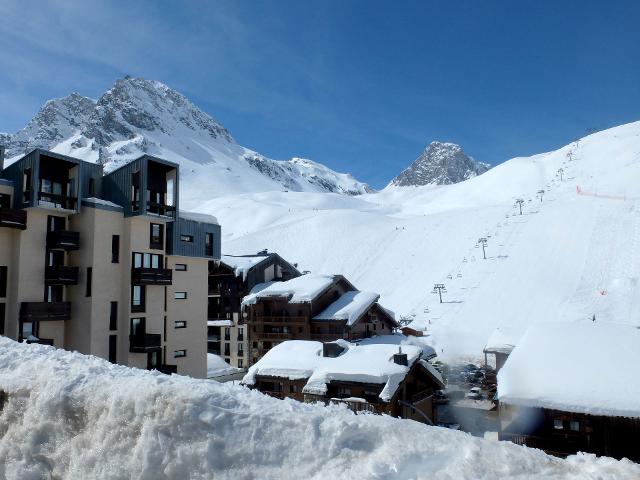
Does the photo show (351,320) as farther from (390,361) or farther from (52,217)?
(52,217)

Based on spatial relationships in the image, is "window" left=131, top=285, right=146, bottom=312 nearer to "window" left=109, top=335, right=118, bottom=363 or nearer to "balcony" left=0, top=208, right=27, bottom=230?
"window" left=109, top=335, right=118, bottom=363

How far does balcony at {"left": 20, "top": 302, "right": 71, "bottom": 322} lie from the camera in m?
23.5

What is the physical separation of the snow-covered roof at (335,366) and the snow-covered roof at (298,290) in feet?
34.7

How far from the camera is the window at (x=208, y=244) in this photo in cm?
3228

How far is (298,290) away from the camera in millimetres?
42031

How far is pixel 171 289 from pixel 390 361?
14294mm

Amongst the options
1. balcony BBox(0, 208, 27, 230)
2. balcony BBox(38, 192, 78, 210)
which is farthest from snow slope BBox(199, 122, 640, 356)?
balcony BBox(0, 208, 27, 230)

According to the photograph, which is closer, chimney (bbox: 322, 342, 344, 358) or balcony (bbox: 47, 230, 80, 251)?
balcony (bbox: 47, 230, 80, 251)

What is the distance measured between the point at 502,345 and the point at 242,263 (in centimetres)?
2736

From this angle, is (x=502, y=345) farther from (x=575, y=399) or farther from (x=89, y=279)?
(x=89, y=279)

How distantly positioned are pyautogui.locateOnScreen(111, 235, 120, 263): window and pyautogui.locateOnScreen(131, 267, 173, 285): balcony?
1.16 m

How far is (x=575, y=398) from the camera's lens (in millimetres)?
16828

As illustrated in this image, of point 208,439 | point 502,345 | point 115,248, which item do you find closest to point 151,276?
point 115,248

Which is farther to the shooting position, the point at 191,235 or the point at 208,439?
the point at 191,235
